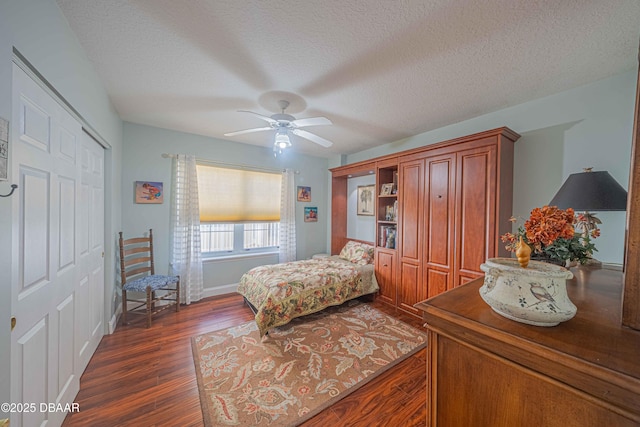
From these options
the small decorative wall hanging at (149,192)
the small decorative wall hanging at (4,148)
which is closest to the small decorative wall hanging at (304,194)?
the small decorative wall hanging at (149,192)

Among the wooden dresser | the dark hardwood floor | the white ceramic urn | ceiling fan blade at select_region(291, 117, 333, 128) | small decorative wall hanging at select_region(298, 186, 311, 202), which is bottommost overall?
the dark hardwood floor

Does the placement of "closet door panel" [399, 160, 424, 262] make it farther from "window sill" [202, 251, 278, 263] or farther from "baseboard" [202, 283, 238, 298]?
"baseboard" [202, 283, 238, 298]

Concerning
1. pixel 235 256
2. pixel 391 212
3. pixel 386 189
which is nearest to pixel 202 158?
pixel 235 256

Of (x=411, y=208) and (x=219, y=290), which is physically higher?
(x=411, y=208)

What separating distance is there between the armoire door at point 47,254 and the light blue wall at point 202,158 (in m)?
1.30

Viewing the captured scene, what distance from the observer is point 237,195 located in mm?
4023

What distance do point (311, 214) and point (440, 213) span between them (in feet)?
8.46

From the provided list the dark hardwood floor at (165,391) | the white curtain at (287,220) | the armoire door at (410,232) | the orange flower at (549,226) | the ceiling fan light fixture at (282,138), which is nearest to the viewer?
the orange flower at (549,226)

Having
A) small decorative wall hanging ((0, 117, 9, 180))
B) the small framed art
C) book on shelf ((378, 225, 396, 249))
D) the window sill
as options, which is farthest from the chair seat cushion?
the small framed art

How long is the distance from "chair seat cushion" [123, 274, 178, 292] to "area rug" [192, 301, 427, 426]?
34.2 inches

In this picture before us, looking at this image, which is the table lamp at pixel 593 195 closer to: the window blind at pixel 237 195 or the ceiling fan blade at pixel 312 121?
the ceiling fan blade at pixel 312 121

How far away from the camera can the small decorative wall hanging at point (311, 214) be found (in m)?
4.77

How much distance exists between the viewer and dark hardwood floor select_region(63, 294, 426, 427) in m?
1.60

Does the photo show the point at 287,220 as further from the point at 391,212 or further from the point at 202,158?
the point at 391,212
